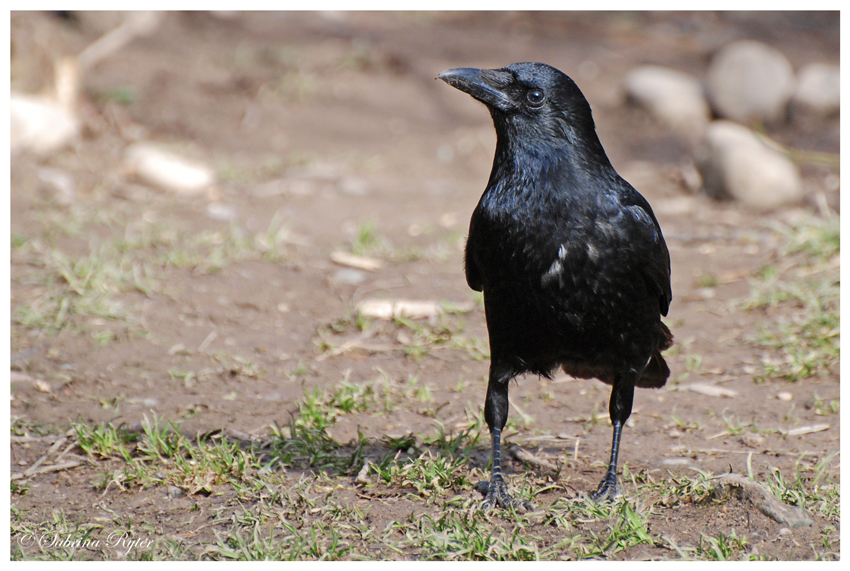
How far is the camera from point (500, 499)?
270cm

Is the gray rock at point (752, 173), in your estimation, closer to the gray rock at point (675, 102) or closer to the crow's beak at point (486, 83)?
the gray rock at point (675, 102)

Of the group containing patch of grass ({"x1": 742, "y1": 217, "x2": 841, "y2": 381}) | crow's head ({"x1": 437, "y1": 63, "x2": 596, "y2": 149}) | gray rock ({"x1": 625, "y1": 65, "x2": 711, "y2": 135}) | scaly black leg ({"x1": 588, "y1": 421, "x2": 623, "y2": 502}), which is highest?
crow's head ({"x1": 437, "y1": 63, "x2": 596, "y2": 149})

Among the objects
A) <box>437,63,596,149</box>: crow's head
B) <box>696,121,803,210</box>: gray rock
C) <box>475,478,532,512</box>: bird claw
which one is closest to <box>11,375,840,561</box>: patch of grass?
<box>475,478,532,512</box>: bird claw

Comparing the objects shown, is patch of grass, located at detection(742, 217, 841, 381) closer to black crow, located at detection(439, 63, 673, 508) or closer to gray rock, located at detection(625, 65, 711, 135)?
black crow, located at detection(439, 63, 673, 508)

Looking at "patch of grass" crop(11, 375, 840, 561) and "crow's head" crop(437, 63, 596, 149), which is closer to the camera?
"patch of grass" crop(11, 375, 840, 561)

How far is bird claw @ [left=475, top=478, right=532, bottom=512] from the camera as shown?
2.68 m

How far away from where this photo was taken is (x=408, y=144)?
8.42m

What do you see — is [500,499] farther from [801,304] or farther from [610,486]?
[801,304]

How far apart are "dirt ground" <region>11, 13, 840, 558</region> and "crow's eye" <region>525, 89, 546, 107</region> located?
131 centimetres

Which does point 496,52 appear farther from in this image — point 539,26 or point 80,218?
point 80,218

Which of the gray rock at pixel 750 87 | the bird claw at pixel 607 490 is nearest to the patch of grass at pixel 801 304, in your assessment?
the bird claw at pixel 607 490

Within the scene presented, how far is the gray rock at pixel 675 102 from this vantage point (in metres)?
8.79

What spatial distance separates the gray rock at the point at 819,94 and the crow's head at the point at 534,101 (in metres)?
6.69

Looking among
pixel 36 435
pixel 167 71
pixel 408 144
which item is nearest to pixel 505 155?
pixel 36 435
